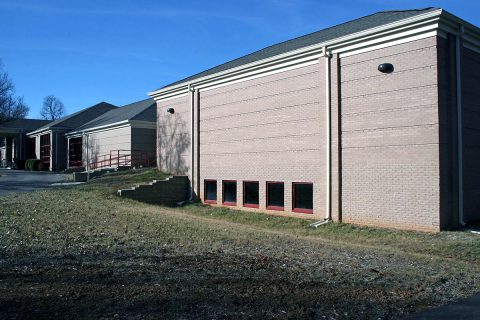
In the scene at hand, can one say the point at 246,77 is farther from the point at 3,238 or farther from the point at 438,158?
the point at 3,238

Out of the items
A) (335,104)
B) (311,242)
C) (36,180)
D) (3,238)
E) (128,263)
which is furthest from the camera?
(36,180)

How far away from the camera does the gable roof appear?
152 feet

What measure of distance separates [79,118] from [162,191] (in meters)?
27.4

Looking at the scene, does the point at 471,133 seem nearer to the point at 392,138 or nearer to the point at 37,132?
the point at 392,138

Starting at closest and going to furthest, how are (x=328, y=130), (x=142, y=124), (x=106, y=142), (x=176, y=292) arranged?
(x=176, y=292)
(x=328, y=130)
(x=142, y=124)
(x=106, y=142)

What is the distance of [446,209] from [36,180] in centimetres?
2733

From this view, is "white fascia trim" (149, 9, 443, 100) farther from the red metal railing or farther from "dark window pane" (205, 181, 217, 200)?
the red metal railing

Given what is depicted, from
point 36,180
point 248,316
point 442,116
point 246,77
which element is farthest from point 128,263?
→ point 36,180

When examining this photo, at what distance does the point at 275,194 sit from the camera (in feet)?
65.5

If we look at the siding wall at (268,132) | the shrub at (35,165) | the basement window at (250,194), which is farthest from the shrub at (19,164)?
the basement window at (250,194)

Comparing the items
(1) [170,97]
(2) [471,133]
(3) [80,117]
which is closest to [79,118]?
(3) [80,117]

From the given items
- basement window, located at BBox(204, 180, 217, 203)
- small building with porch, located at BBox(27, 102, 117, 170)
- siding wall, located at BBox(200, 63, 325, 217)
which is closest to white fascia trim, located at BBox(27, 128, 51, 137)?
small building with porch, located at BBox(27, 102, 117, 170)

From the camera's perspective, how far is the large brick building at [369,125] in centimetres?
1450

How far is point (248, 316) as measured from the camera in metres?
5.85
